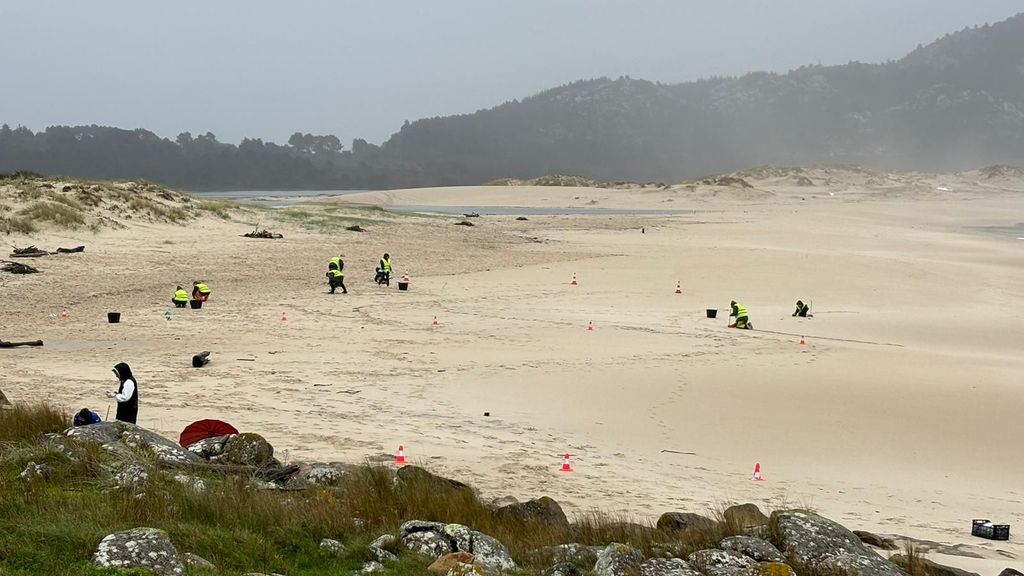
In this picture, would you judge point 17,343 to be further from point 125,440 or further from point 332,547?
point 332,547

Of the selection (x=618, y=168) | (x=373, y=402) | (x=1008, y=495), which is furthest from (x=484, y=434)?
(x=618, y=168)

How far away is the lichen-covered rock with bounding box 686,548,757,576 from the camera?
17.1ft

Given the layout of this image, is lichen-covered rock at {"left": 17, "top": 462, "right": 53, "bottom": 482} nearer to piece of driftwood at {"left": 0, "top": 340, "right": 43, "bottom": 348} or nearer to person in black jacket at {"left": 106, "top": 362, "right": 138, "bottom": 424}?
person in black jacket at {"left": 106, "top": 362, "right": 138, "bottom": 424}

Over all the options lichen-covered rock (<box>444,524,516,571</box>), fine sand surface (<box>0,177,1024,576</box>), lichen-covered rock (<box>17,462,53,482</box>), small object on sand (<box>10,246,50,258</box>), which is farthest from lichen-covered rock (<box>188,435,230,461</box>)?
small object on sand (<box>10,246,50,258</box>)

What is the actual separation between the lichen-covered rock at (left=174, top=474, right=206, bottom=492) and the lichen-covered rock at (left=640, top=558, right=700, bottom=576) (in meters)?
2.89

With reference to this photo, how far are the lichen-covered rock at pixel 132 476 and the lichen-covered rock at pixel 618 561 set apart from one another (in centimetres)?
300

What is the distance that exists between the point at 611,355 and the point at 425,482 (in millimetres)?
7685

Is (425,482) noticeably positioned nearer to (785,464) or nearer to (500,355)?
(785,464)

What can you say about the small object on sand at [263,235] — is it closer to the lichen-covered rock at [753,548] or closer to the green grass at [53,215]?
the green grass at [53,215]

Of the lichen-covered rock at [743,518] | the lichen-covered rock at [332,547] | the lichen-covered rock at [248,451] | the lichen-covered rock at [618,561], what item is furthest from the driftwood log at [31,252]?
the lichen-covered rock at [618,561]

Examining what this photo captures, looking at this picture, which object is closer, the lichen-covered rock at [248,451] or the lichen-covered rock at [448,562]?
the lichen-covered rock at [448,562]

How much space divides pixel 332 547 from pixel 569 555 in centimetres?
144

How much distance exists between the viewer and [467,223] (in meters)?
40.1

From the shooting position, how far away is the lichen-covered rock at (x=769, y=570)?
200 inches
